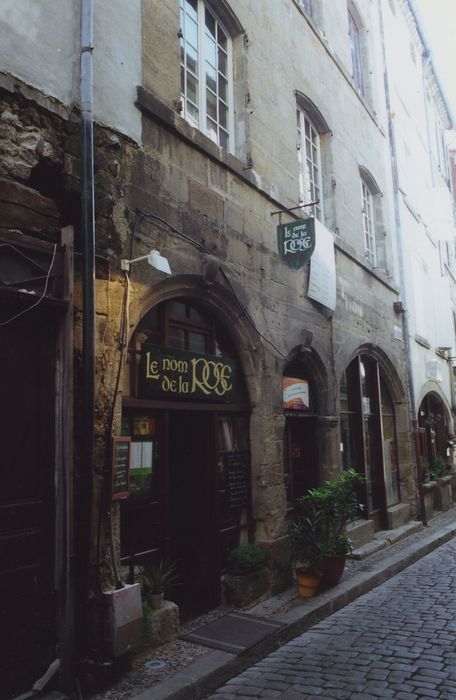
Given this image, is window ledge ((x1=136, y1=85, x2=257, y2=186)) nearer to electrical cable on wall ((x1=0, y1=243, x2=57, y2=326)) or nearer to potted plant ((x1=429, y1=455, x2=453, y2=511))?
electrical cable on wall ((x1=0, y1=243, x2=57, y2=326))

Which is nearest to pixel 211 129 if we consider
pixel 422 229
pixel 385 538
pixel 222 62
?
pixel 222 62

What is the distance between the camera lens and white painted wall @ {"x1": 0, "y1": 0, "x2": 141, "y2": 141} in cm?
395

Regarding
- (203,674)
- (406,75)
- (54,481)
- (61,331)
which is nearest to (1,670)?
(54,481)

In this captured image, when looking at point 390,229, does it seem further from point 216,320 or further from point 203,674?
point 203,674

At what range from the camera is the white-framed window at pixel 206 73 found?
20.1 ft

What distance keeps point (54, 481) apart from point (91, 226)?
69.1 inches

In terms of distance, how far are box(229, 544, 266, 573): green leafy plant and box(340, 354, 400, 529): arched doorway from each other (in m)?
3.49

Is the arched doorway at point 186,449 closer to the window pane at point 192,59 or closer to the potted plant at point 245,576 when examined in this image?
the potted plant at point 245,576

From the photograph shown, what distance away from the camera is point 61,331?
3953mm

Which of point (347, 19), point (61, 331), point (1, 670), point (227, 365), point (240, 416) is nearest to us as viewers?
point (1, 670)

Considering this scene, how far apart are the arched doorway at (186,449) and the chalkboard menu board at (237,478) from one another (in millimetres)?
10

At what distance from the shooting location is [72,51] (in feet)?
14.2

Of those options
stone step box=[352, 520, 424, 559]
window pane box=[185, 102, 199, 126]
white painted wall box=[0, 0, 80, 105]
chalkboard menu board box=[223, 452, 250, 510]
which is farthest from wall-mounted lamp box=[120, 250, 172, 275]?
stone step box=[352, 520, 424, 559]

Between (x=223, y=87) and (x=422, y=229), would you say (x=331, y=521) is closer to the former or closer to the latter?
(x=223, y=87)
